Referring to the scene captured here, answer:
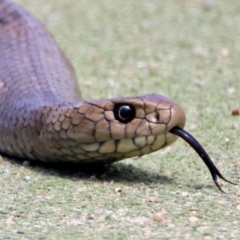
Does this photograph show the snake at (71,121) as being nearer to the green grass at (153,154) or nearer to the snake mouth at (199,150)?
the snake mouth at (199,150)

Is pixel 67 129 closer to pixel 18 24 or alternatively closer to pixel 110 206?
pixel 110 206

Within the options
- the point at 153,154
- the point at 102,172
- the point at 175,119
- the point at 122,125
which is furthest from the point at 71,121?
the point at 153,154

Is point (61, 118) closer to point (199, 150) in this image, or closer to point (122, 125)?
point (122, 125)

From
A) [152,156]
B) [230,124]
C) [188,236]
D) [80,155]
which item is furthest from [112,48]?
[188,236]

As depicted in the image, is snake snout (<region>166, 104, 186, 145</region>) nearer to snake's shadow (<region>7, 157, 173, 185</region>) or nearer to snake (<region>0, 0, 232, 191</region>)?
snake (<region>0, 0, 232, 191</region>)

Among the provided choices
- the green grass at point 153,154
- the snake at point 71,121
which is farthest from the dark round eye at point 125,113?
the green grass at point 153,154

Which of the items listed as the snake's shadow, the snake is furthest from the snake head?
the snake's shadow

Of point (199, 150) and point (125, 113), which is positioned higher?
point (125, 113)

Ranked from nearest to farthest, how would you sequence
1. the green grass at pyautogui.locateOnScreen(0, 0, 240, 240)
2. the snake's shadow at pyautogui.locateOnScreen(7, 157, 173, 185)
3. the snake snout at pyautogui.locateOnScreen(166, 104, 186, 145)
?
the green grass at pyautogui.locateOnScreen(0, 0, 240, 240) → the snake snout at pyautogui.locateOnScreen(166, 104, 186, 145) → the snake's shadow at pyautogui.locateOnScreen(7, 157, 173, 185)
